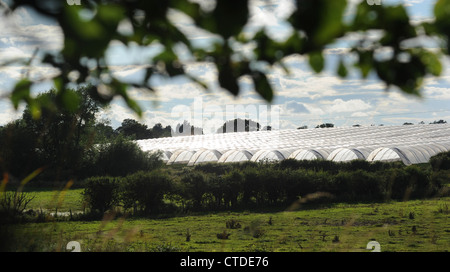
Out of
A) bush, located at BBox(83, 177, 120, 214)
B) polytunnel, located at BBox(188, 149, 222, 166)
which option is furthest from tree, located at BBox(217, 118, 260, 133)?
bush, located at BBox(83, 177, 120, 214)

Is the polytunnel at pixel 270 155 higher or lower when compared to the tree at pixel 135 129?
higher

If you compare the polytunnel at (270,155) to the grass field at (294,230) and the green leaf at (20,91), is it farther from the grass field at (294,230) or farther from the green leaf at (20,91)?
the green leaf at (20,91)

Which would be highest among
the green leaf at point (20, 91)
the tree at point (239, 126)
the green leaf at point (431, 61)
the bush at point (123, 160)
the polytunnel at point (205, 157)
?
the green leaf at point (431, 61)

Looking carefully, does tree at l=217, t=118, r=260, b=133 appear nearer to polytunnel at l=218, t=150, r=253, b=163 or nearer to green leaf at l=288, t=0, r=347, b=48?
polytunnel at l=218, t=150, r=253, b=163

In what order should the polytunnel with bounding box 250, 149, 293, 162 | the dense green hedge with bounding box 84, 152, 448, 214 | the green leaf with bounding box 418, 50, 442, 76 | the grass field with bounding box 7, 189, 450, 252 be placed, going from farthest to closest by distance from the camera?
the polytunnel with bounding box 250, 149, 293, 162
the dense green hedge with bounding box 84, 152, 448, 214
the grass field with bounding box 7, 189, 450, 252
the green leaf with bounding box 418, 50, 442, 76

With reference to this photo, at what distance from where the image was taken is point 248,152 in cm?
3844

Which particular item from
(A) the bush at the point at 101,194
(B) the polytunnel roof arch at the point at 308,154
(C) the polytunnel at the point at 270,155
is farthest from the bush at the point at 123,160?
(A) the bush at the point at 101,194

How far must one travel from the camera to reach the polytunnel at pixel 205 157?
3988 centimetres

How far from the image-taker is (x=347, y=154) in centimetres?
3253

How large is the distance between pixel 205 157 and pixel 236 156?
13.6 feet

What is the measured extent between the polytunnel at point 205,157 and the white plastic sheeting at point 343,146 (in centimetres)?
12

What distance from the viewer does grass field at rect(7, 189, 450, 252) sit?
1019 centimetres

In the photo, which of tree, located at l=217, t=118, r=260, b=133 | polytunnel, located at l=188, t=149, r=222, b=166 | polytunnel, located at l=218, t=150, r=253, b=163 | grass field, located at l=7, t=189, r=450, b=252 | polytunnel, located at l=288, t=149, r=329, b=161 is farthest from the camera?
tree, located at l=217, t=118, r=260, b=133

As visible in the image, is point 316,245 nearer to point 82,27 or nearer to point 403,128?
point 82,27
